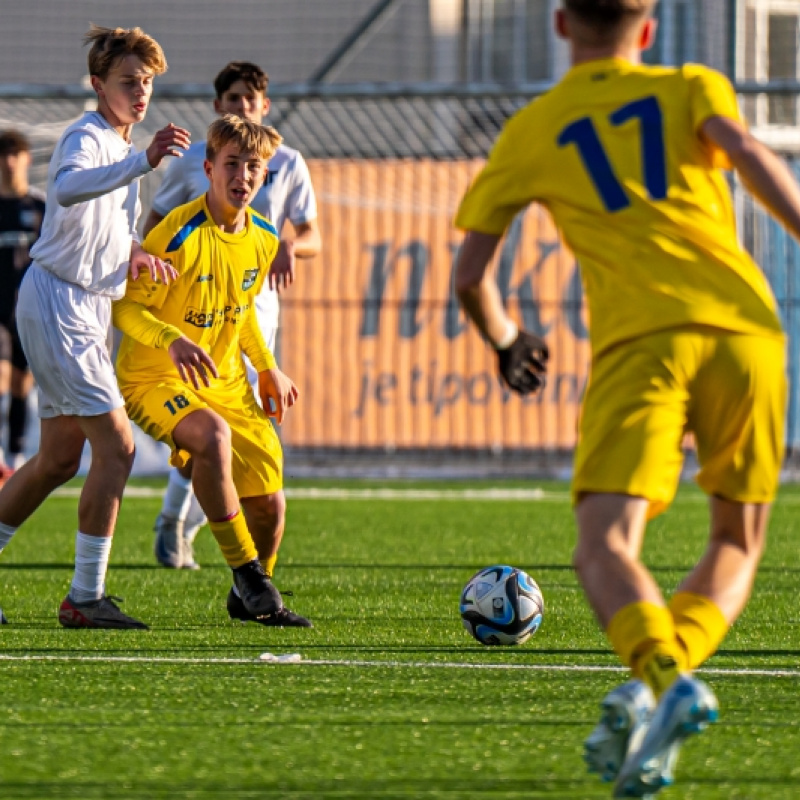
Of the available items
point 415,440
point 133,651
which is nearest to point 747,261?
point 133,651

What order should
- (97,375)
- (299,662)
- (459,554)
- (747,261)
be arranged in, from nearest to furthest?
(747,261) → (299,662) → (97,375) → (459,554)

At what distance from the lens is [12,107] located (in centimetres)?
1427

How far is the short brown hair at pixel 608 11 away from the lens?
3.45 meters

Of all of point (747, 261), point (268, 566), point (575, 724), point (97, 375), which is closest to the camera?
point (747, 261)

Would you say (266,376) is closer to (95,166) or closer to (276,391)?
(276,391)

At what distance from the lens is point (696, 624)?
3357 millimetres

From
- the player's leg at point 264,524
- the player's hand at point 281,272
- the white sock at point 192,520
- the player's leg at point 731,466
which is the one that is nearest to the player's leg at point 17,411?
the white sock at point 192,520

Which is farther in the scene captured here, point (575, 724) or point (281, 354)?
point (281, 354)

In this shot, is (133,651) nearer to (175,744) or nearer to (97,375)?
(97,375)

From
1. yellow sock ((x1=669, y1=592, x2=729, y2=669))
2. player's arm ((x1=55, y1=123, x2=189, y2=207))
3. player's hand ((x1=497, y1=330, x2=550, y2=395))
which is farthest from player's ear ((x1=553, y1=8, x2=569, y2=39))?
player's arm ((x1=55, y1=123, x2=189, y2=207))

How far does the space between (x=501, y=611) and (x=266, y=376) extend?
1.33 meters

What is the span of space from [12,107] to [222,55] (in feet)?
18.3

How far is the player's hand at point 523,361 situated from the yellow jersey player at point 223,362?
2192 mm

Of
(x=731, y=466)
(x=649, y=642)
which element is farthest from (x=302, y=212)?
(x=649, y=642)
